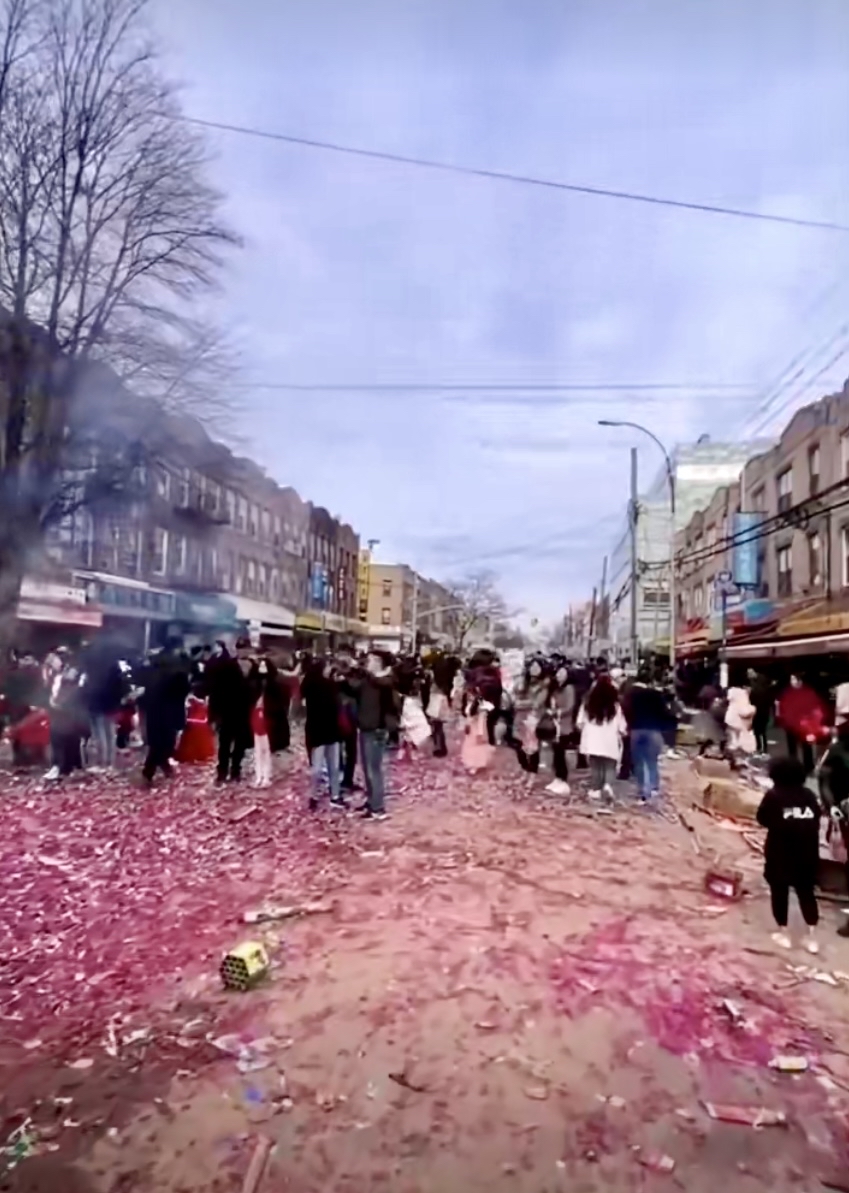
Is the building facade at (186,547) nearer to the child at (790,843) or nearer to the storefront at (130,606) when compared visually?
the storefront at (130,606)

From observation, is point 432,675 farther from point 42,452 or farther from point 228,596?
point 228,596

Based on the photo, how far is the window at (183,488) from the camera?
14.0 metres

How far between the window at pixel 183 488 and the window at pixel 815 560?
13.9 meters

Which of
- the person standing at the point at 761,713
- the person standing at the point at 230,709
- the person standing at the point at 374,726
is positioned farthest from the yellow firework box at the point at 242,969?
the person standing at the point at 761,713

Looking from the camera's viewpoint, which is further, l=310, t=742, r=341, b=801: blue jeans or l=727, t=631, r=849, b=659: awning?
l=727, t=631, r=849, b=659: awning

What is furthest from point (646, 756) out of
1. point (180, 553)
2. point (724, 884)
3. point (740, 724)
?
point (180, 553)

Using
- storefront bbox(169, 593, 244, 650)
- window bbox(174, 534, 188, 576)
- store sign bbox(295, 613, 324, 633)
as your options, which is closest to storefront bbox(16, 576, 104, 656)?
storefront bbox(169, 593, 244, 650)

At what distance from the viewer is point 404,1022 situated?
3.77m

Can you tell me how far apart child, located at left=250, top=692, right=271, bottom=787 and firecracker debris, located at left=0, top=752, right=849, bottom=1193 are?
7.44 feet

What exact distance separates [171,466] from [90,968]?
387 inches

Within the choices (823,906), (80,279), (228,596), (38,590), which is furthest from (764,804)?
(228,596)

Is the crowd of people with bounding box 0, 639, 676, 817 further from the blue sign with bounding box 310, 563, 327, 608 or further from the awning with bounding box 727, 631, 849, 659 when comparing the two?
the blue sign with bounding box 310, 563, 327, 608

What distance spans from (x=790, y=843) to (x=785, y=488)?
21.6 meters

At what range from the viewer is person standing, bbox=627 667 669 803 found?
29.4ft
